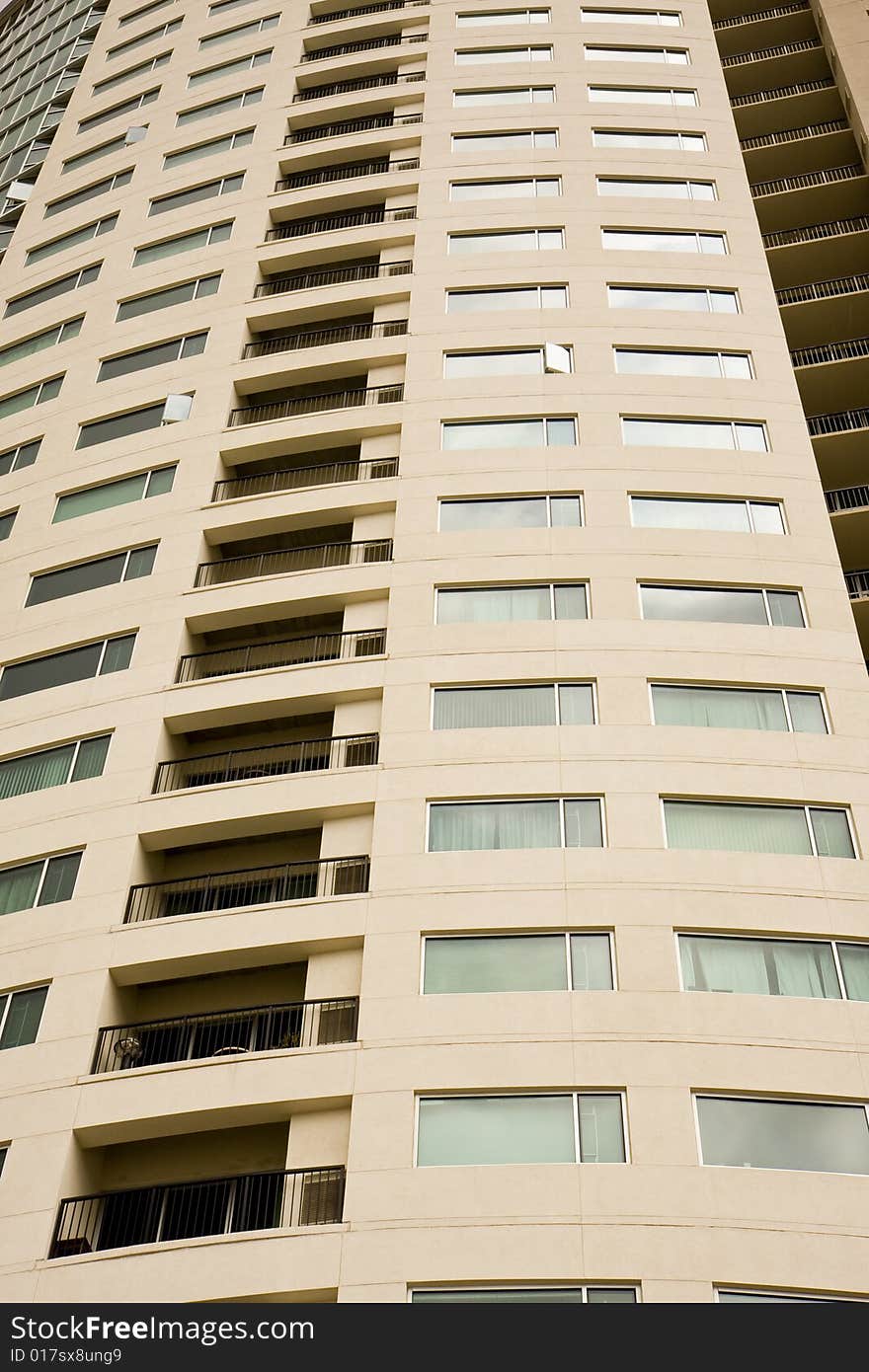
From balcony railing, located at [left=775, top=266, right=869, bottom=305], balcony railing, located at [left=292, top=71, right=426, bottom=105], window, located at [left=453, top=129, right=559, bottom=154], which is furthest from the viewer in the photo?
balcony railing, located at [left=292, top=71, right=426, bottom=105]

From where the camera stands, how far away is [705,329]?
102 ft

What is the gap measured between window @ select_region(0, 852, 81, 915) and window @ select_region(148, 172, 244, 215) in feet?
75.7

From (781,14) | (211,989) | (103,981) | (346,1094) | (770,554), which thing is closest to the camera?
(346,1094)

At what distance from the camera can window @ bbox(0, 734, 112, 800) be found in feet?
84.8

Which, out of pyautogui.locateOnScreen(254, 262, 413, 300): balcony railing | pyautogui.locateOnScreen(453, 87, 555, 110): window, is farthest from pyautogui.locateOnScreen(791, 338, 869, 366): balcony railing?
pyautogui.locateOnScreen(254, 262, 413, 300): balcony railing

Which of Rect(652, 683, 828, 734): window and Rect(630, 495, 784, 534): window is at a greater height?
Rect(630, 495, 784, 534): window

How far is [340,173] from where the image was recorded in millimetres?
38406

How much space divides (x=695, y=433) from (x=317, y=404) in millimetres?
10468

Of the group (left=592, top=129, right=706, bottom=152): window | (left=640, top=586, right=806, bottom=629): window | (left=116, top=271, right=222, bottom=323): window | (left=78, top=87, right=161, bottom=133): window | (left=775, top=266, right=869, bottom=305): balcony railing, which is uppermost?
(left=78, top=87, right=161, bottom=133): window

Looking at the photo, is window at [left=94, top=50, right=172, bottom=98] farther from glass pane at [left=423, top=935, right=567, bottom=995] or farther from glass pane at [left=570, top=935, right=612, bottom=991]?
glass pane at [left=570, top=935, right=612, bottom=991]

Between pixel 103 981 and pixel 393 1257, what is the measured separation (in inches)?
299
